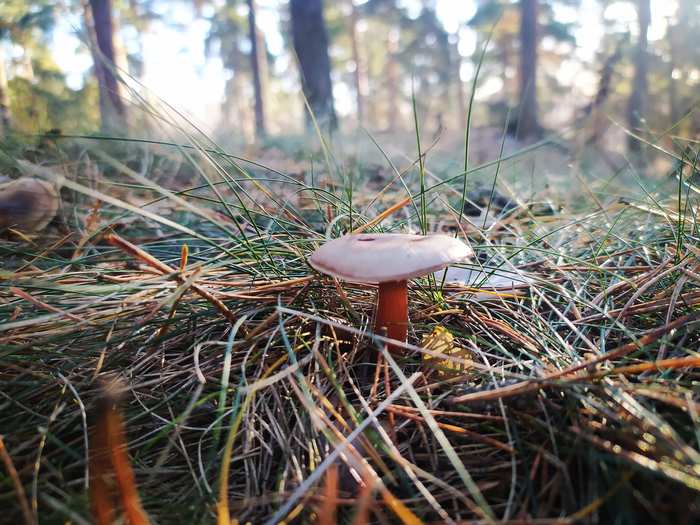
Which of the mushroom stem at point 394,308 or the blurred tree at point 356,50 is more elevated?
the blurred tree at point 356,50

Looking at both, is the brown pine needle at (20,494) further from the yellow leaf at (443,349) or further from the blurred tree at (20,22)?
the blurred tree at (20,22)

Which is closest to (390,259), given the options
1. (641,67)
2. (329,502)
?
(329,502)

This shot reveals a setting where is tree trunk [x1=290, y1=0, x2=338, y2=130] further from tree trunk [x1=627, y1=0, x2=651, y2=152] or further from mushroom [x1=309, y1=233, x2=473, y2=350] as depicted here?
tree trunk [x1=627, y1=0, x2=651, y2=152]

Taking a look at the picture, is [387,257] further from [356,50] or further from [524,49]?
[356,50]

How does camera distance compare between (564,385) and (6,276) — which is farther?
(6,276)

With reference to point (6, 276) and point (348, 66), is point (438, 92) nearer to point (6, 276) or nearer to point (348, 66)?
point (348, 66)

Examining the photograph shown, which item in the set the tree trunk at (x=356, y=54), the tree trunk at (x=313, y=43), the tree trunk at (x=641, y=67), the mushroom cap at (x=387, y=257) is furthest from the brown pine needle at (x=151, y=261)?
the tree trunk at (x=356, y=54)

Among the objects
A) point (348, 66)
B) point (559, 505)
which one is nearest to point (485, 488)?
point (559, 505)

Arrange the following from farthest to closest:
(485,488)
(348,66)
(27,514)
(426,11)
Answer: (348,66), (426,11), (485,488), (27,514)
